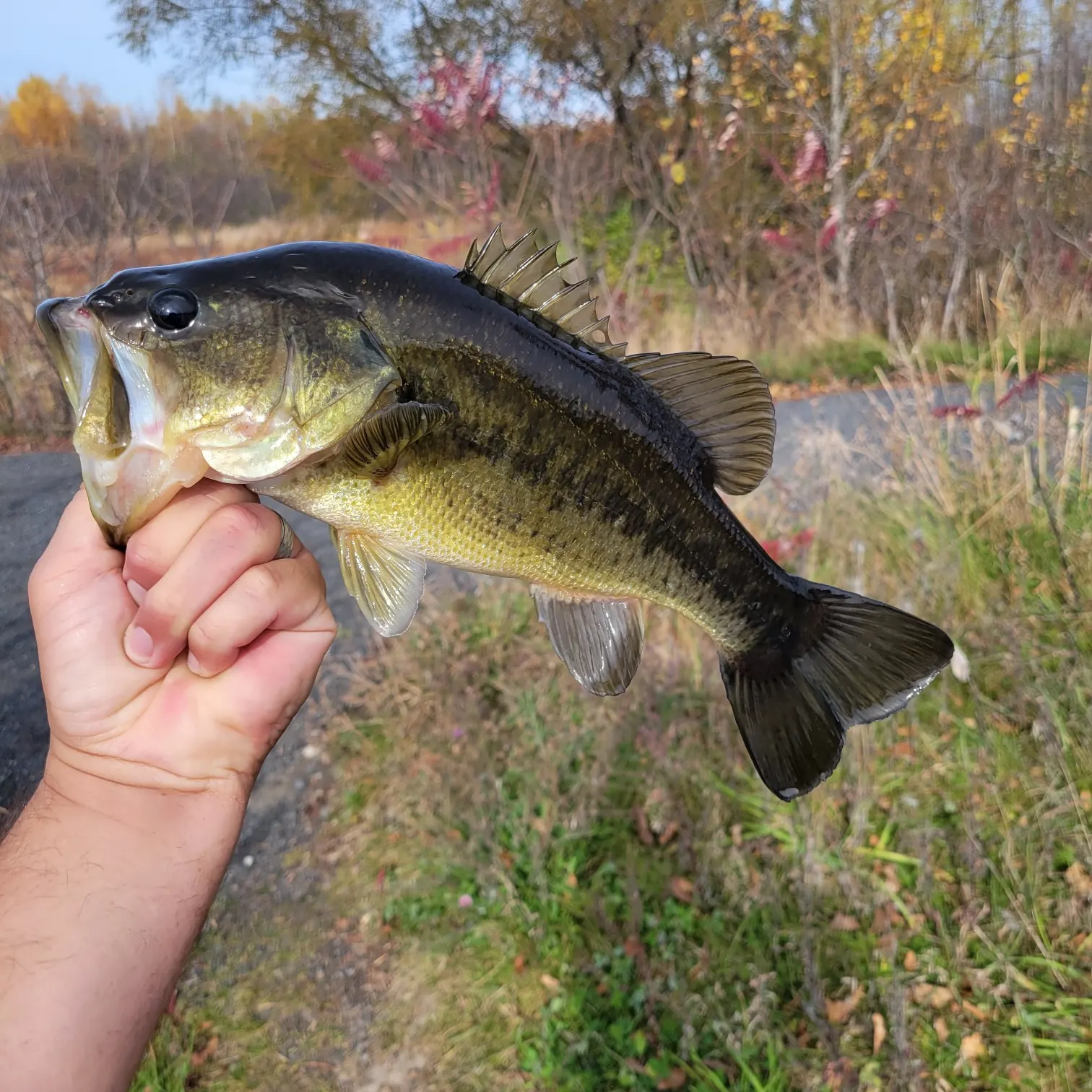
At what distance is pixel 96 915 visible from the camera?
125cm

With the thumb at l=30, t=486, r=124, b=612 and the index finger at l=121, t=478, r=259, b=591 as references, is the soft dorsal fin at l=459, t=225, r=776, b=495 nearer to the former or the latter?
the index finger at l=121, t=478, r=259, b=591

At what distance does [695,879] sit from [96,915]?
222 centimetres

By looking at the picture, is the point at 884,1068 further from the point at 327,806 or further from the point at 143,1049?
the point at 327,806

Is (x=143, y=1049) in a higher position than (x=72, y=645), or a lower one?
lower

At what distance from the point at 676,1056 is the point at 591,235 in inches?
380

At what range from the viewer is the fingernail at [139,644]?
1.26 m

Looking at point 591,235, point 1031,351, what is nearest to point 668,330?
point 591,235

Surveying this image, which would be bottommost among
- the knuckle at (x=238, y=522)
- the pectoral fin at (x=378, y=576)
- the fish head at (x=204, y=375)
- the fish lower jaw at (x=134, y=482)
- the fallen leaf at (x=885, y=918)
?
the fallen leaf at (x=885, y=918)

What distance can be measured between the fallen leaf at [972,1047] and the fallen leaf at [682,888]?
921 mm

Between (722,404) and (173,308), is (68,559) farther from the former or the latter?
(722,404)

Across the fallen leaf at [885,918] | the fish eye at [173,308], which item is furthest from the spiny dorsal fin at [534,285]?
the fallen leaf at [885,918]

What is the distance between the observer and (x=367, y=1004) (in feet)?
9.71

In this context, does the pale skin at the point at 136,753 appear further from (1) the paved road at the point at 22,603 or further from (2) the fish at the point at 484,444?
(1) the paved road at the point at 22,603

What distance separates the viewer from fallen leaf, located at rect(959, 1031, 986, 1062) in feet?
7.59
